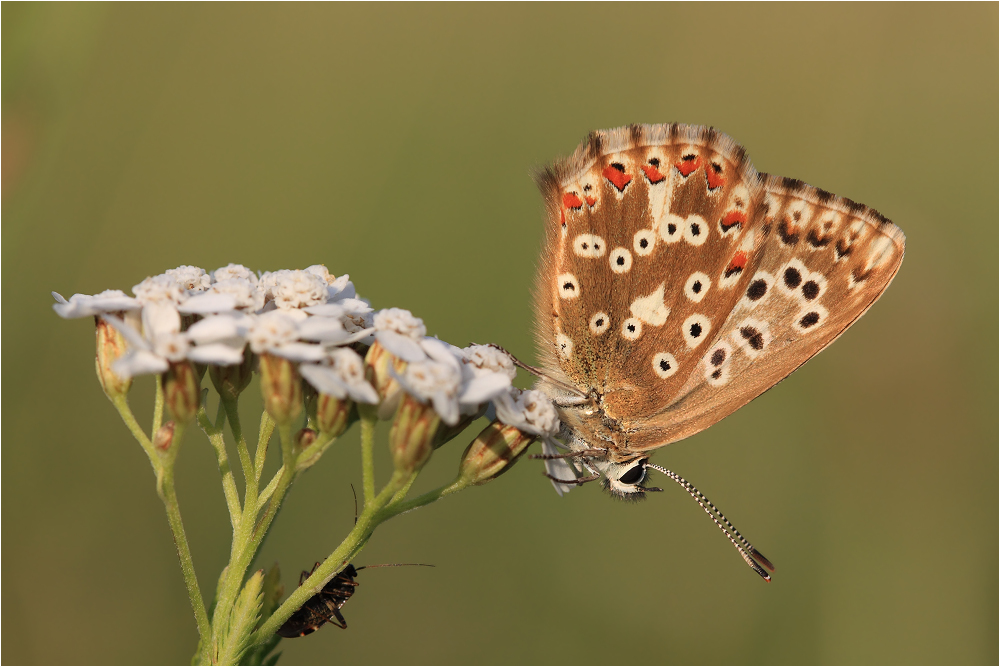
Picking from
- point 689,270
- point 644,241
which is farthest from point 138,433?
point 689,270

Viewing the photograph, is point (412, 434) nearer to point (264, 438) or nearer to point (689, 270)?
point (264, 438)

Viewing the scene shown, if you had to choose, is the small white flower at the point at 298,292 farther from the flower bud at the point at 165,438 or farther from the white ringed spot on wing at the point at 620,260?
the white ringed spot on wing at the point at 620,260

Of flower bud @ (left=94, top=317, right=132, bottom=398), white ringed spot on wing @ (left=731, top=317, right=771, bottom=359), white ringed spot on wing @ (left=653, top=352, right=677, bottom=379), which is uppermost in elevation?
white ringed spot on wing @ (left=731, top=317, right=771, bottom=359)

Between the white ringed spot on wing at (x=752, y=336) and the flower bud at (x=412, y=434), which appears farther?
the white ringed spot on wing at (x=752, y=336)

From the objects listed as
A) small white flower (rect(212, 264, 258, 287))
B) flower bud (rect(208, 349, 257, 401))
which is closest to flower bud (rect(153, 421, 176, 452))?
flower bud (rect(208, 349, 257, 401))

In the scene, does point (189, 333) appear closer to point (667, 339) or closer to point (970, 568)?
point (667, 339)

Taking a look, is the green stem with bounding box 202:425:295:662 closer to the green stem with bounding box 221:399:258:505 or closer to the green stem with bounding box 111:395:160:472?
the green stem with bounding box 221:399:258:505

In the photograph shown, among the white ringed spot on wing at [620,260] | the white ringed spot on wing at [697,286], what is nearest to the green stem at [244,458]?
the white ringed spot on wing at [620,260]

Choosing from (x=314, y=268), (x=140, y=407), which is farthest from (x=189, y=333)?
(x=140, y=407)
